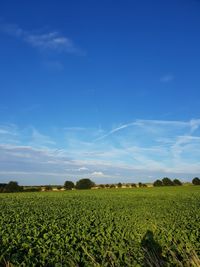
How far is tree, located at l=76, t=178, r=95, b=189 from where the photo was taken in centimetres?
10156

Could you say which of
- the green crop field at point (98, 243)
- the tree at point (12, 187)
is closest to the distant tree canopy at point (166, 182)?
the tree at point (12, 187)

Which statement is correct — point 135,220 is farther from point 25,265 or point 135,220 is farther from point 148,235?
point 25,265

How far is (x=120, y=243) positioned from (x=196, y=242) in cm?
330

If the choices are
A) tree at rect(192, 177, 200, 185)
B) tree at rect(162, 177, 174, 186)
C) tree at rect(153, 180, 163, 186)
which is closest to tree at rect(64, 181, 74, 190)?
tree at rect(153, 180, 163, 186)

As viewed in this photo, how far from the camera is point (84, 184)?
337ft

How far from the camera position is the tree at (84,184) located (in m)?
102

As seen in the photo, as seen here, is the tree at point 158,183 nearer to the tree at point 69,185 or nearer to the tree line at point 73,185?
the tree line at point 73,185

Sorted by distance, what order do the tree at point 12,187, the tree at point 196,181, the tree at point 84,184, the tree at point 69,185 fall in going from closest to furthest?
1. the tree at point 12,187
2. the tree at point 69,185
3. the tree at point 84,184
4. the tree at point 196,181

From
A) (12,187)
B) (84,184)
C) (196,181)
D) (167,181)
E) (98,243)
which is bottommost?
(98,243)

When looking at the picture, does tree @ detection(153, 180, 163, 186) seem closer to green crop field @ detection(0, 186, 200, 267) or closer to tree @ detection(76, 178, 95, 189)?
tree @ detection(76, 178, 95, 189)

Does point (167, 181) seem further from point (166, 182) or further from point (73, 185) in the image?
point (73, 185)

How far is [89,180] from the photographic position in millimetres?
104188

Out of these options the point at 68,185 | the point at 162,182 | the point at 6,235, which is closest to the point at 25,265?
the point at 6,235

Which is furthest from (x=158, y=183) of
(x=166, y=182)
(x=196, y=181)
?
(x=196, y=181)
